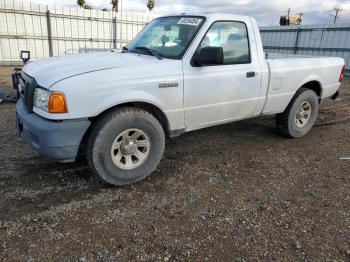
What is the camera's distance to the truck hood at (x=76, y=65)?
10.2 feet

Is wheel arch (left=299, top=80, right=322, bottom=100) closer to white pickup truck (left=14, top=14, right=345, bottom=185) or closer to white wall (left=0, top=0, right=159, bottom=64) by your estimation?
white pickup truck (left=14, top=14, right=345, bottom=185)

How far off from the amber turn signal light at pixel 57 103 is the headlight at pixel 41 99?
8 cm

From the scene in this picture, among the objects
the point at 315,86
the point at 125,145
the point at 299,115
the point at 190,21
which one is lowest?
the point at 299,115

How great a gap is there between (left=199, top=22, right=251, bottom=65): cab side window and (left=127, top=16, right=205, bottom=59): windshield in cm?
20

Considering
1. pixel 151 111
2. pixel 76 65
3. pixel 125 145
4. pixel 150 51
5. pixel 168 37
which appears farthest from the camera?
pixel 168 37

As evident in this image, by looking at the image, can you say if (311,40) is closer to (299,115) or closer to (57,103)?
(299,115)

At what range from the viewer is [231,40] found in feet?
13.6

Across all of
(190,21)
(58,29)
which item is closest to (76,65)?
(190,21)

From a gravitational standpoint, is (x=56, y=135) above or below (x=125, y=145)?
above

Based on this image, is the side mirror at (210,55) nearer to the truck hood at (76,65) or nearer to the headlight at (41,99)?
the truck hood at (76,65)

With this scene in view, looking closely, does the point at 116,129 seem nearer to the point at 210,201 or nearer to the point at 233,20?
the point at 210,201

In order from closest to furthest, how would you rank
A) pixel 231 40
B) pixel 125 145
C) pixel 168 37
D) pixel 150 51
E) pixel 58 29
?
1. pixel 125 145
2. pixel 150 51
3. pixel 168 37
4. pixel 231 40
5. pixel 58 29

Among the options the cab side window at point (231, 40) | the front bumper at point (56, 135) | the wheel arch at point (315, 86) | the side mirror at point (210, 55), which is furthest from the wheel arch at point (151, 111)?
the wheel arch at point (315, 86)

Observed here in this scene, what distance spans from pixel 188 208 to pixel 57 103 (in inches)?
64.5
